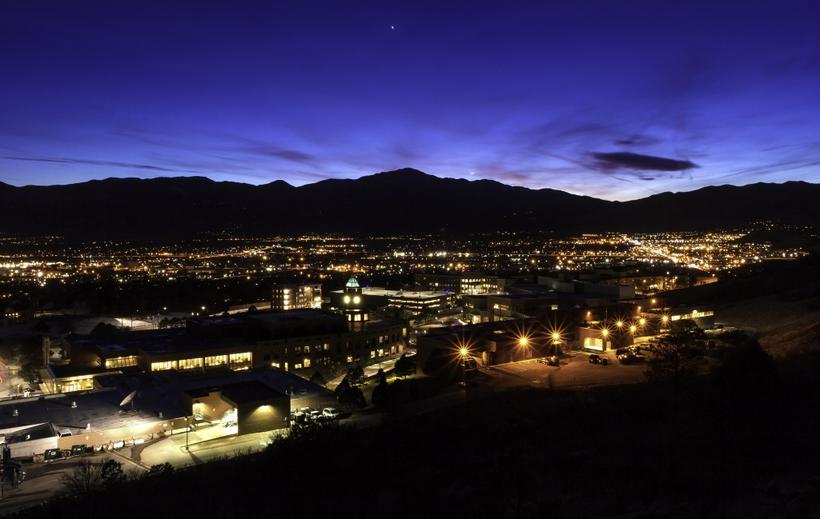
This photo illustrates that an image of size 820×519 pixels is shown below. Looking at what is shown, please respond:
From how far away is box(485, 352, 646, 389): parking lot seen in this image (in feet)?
69.0

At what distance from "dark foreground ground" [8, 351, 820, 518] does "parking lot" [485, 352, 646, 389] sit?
5.84 meters

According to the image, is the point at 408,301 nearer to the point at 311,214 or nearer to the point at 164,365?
the point at 164,365

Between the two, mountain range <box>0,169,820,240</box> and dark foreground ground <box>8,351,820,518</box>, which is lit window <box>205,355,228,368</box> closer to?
dark foreground ground <box>8,351,820,518</box>

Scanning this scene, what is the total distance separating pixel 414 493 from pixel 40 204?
663 ft

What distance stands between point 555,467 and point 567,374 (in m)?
13.1

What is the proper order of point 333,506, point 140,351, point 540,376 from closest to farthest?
point 333,506, point 540,376, point 140,351

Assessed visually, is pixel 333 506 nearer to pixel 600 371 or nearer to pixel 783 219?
pixel 600 371

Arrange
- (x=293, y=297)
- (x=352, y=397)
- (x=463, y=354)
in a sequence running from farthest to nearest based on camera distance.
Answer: (x=293, y=297) < (x=463, y=354) < (x=352, y=397)

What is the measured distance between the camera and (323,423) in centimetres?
1295

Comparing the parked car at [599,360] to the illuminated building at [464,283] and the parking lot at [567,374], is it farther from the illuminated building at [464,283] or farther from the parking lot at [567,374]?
the illuminated building at [464,283]

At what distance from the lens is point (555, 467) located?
1036cm

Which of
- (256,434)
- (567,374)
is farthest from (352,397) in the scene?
(567,374)

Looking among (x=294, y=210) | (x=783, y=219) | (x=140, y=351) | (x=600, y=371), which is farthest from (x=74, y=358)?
(x=294, y=210)

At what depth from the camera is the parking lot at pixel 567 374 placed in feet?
69.0
